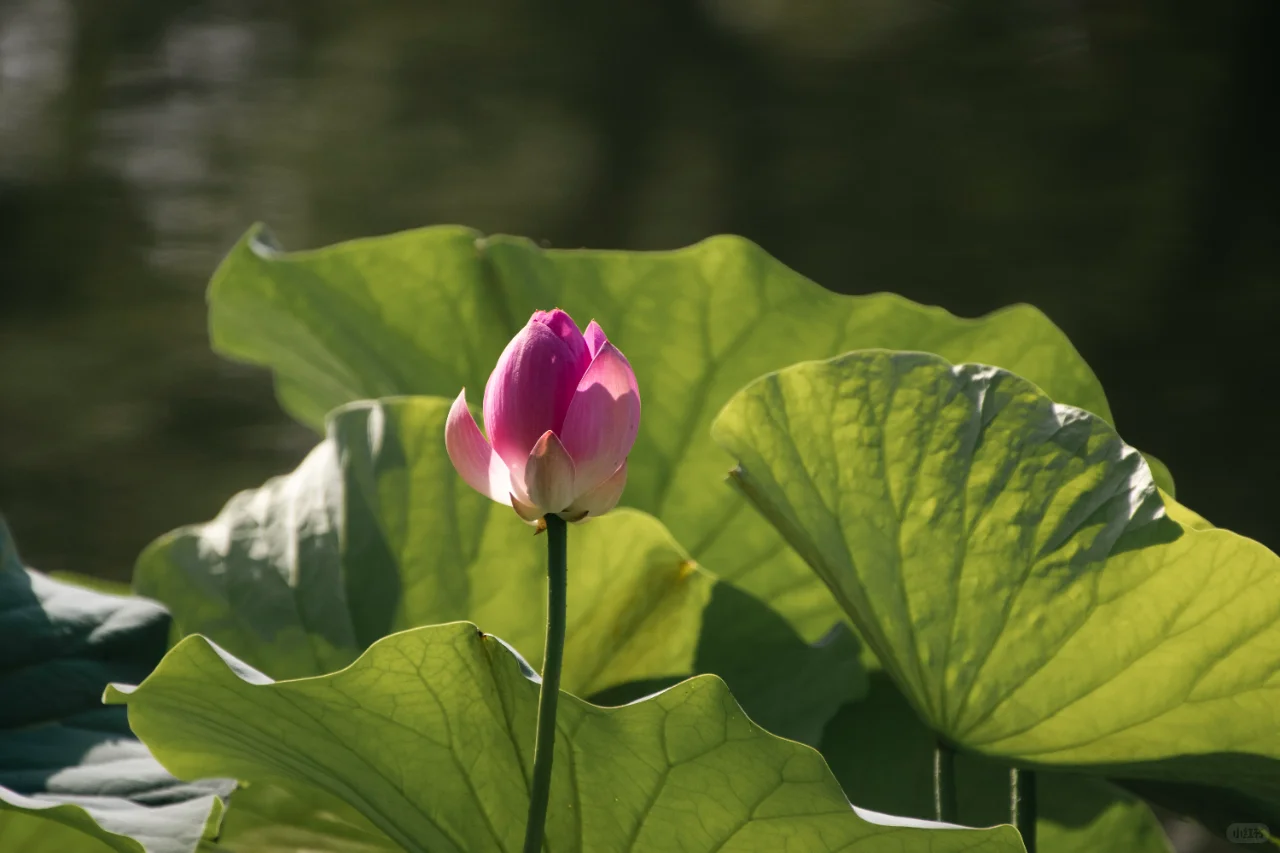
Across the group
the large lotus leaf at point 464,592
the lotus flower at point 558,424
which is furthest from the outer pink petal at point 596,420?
the large lotus leaf at point 464,592

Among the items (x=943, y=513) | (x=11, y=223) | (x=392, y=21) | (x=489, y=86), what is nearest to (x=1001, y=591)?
(x=943, y=513)

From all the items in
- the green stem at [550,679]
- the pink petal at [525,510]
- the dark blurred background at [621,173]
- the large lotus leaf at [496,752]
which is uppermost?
the pink petal at [525,510]

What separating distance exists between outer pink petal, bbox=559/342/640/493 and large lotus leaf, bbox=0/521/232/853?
15 cm

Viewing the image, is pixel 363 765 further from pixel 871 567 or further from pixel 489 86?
pixel 489 86

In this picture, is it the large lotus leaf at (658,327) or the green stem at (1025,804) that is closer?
the green stem at (1025,804)

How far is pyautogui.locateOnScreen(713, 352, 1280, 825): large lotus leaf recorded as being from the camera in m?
0.29

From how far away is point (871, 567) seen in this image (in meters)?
0.31

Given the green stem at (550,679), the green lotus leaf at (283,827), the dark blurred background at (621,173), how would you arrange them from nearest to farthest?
the green stem at (550,679) → the green lotus leaf at (283,827) → the dark blurred background at (621,173)

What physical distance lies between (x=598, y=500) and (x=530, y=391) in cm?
2

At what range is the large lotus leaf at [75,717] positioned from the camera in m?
0.32

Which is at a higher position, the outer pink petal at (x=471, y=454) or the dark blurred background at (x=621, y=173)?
the outer pink petal at (x=471, y=454)

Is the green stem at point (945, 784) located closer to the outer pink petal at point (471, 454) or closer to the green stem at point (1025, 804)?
the green stem at point (1025, 804)

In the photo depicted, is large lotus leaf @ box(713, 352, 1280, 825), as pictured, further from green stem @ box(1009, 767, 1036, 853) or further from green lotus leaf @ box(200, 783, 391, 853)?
green lotus leaf @ box(200, 783, 391, 853)

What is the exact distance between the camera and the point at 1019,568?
0.30m
